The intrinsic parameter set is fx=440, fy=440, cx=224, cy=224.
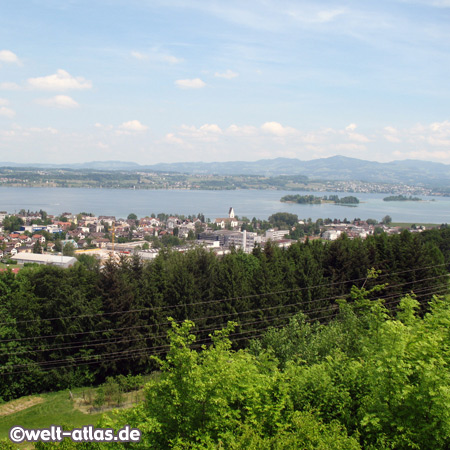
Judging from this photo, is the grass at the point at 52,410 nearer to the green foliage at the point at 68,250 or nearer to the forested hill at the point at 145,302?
the forested hill at the point at 145,302

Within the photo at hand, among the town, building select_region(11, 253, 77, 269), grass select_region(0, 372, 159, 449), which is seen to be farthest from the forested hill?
the town

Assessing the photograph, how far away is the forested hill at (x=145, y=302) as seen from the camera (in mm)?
11859

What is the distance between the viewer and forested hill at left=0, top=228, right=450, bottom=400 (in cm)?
1186

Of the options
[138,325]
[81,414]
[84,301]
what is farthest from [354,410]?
[84,301]

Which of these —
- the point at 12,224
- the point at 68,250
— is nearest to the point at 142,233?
the point at 68,250

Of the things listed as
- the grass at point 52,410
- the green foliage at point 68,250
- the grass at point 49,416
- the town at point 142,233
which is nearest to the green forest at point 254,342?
the grass at point 52,410

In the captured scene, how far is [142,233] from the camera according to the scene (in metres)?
51.6

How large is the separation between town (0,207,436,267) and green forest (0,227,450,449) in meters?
21.0

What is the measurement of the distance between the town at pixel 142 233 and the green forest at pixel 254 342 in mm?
21041

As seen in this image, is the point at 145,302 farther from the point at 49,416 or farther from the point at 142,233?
the point at 142,233

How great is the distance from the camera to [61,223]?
57312mm

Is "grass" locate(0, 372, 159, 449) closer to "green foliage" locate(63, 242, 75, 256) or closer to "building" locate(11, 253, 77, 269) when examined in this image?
"building" locate(11, 253, 77, 269)

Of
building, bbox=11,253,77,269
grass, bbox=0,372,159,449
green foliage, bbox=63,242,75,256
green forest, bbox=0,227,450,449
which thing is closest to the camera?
green forest, bbox=0,227,450,449

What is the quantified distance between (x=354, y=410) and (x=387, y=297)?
9907mm
